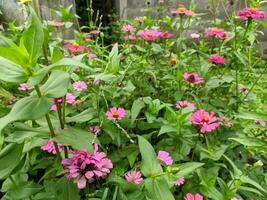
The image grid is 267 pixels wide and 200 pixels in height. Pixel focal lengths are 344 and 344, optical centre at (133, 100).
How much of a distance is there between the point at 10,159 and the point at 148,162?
0.25m

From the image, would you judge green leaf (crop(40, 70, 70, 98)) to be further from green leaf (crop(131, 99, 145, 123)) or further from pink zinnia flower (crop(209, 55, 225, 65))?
pink zinnia flower (crop(209, 55, 225, 65))

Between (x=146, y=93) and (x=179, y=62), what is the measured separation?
7.6 inches

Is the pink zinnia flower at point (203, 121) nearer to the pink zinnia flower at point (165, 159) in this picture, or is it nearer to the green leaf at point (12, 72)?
the pink zinnia flower at point (165, 159)

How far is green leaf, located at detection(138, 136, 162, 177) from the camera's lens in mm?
646

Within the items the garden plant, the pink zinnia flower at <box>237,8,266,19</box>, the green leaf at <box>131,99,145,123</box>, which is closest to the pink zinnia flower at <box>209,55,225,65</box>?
the garden plant

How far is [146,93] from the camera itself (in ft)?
3.56

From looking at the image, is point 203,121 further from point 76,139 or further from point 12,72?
point 12,72

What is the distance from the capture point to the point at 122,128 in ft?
2.69

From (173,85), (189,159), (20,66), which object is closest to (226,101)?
(173,85)

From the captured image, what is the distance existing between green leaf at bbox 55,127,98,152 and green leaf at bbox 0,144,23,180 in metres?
0.07

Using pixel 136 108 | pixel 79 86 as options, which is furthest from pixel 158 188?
pixel 79 86

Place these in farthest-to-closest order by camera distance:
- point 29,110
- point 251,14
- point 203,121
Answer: point 251,14, point 203,121, point 29,110

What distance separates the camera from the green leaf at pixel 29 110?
0.53m

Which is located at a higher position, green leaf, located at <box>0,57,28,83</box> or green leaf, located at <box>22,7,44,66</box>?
green leaf, located at <box>22,7,44,66</box>
